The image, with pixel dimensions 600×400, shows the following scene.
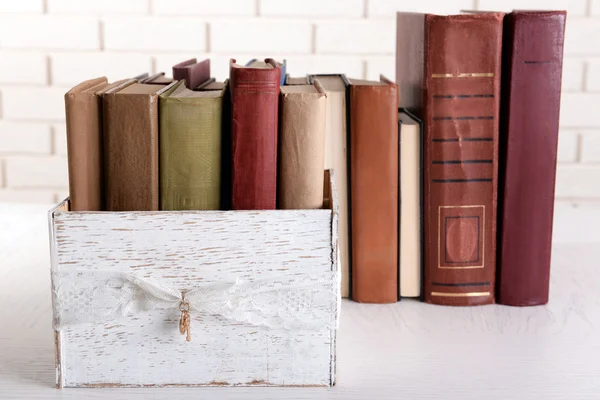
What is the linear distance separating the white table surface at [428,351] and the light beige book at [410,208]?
0.08ft

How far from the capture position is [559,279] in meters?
0.89

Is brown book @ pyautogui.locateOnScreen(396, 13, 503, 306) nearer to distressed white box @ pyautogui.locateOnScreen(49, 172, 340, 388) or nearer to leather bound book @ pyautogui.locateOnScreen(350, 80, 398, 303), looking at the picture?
A: leather bound book @ pyautogui.locateOnScreen(350, 80, 398, 303)

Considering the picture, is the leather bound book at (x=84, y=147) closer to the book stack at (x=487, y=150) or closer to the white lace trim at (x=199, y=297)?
the white lace trim at (x=199, y=297)

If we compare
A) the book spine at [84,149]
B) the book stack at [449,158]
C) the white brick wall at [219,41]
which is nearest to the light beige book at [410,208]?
the book stack at [449,158]

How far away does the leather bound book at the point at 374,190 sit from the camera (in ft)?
2.51

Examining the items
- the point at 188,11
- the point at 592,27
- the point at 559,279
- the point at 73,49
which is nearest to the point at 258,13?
the point at 188,11

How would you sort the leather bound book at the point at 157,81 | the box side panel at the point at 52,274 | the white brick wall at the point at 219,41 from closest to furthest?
1. the box side panel at the point at 52,274
2. the leather bound book at the point at 157,81
3. the white brick wall at the point at 219,41

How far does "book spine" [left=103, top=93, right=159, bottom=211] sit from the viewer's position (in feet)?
1.95

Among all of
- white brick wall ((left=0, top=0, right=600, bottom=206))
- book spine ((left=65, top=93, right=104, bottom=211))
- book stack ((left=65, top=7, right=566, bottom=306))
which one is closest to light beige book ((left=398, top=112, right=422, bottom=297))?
book stack ((left=65, top=7, right=566, bottom=306))

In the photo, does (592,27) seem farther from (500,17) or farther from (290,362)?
(290,362)

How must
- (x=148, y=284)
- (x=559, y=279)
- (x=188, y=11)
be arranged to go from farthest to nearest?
1. (x=188, y=11)
2. (x=559, y=279)
3. (x=148, y=284)

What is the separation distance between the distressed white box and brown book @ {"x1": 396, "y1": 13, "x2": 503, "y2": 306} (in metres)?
0.21

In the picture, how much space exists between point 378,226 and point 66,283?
1.07ft

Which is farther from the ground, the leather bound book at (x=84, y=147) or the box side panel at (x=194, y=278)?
the leather bound book at (x=84, y=147)
